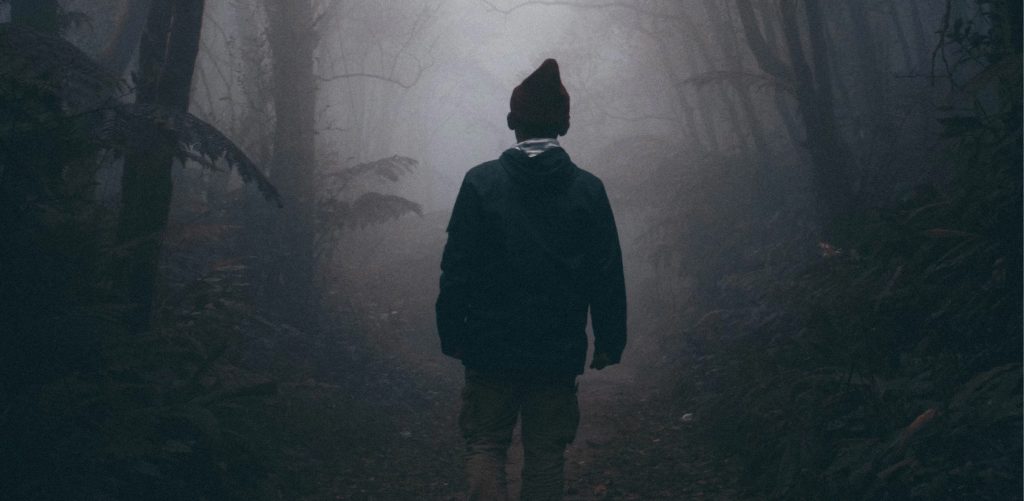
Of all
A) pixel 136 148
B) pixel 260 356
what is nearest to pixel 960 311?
pixel 136 148

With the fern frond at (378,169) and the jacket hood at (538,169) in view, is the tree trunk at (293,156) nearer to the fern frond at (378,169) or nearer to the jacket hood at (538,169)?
the fern frond at (378,169)

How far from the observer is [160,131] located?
5.16 metres

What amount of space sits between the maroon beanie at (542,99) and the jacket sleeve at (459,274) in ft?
1.70

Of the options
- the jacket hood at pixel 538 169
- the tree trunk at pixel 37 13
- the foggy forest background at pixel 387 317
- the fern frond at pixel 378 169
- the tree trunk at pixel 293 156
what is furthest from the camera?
the fern frond at pixel 378 169

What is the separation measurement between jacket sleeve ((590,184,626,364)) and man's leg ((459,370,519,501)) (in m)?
0.54

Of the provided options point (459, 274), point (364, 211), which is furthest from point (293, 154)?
point (459, 274)

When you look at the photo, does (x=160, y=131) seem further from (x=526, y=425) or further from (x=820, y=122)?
(x=820, y=122)

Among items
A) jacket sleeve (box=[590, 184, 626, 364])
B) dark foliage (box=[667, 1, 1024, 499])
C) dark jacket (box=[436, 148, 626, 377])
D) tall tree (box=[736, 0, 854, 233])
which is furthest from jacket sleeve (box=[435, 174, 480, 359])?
tall tree (box=[736, 0, 854, 233])

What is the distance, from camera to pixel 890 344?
16.8ft

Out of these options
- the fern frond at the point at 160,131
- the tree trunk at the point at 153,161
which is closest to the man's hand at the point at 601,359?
the fern frond at the point at 160,131

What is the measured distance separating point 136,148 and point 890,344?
561cm

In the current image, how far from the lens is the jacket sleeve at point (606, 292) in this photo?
11.1 feet

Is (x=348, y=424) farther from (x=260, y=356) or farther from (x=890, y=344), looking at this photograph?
(x=890, y=344)

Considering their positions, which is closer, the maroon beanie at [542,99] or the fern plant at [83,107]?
the maroon beanie at [542,99]
